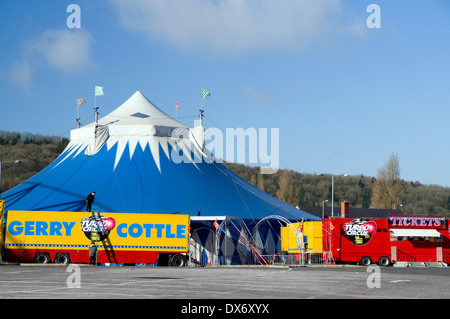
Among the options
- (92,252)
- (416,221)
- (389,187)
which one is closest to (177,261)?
(92,252)

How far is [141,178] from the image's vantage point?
125 feet

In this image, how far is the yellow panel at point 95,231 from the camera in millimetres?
31188

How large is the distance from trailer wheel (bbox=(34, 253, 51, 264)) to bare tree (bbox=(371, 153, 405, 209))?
2470 inches

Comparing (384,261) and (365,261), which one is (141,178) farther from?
(384,261)

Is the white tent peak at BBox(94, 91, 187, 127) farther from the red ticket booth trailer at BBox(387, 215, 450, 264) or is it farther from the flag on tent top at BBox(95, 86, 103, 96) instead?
the red ticket booth trailer at BBox(387, 215, 450, 264)

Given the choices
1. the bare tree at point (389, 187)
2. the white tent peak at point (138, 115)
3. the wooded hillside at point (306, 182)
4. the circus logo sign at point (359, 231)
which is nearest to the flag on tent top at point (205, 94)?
the white tent peak at point (138, 115)

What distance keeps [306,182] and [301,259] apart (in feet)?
461

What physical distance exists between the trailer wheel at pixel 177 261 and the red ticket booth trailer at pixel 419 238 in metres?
12.1

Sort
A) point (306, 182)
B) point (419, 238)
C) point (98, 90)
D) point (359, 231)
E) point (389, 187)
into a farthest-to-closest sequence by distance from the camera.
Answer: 1. point (306, 182)
2. point (389, 187)
3. point (98, 90)
4. point (419, 238)
5. point (359, 231)

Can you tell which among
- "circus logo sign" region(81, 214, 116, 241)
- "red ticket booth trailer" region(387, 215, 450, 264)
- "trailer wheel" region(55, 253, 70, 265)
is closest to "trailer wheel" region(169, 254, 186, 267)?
"circus logo sign" region(81, 214, 116, 241)

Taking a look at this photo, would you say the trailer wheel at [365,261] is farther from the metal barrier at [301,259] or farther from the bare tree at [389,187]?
the bare tree at [389,187]

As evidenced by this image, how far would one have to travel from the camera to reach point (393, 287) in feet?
54.9
